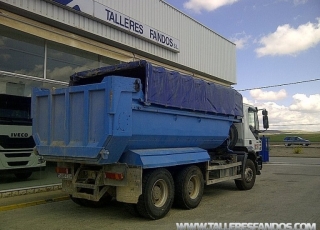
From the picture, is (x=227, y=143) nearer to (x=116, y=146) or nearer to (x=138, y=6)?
(x=116, y=146)

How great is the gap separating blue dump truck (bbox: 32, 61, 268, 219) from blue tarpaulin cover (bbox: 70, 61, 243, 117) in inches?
0.9

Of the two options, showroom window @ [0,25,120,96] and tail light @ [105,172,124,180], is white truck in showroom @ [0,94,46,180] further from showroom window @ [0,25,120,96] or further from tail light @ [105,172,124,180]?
tail light @ [105,172,124,180]

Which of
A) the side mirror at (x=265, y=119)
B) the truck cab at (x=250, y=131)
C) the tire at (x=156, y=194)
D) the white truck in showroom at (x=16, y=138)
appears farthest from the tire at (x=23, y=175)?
the side mirror at (x=265, y=119)

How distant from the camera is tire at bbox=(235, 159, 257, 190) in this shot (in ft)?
36.7

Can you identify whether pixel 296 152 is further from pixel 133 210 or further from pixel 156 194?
pixel 133 210

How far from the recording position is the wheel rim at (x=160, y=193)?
7.41m

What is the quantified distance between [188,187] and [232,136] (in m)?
3.63

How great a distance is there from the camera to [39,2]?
33.3 feet

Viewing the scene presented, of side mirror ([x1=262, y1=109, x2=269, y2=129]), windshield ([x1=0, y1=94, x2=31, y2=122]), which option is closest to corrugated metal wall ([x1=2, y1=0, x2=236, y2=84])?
windshield ([x1=0, y1=94, x2=31, y2=122])

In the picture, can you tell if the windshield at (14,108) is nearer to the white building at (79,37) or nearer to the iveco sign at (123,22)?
the white building at (79,37)

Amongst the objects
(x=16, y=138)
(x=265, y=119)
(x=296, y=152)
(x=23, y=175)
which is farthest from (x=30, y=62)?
(x=296, y=152)

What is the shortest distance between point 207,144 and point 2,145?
582 cm

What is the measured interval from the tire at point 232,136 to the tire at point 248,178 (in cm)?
76

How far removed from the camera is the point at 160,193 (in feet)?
25.0
